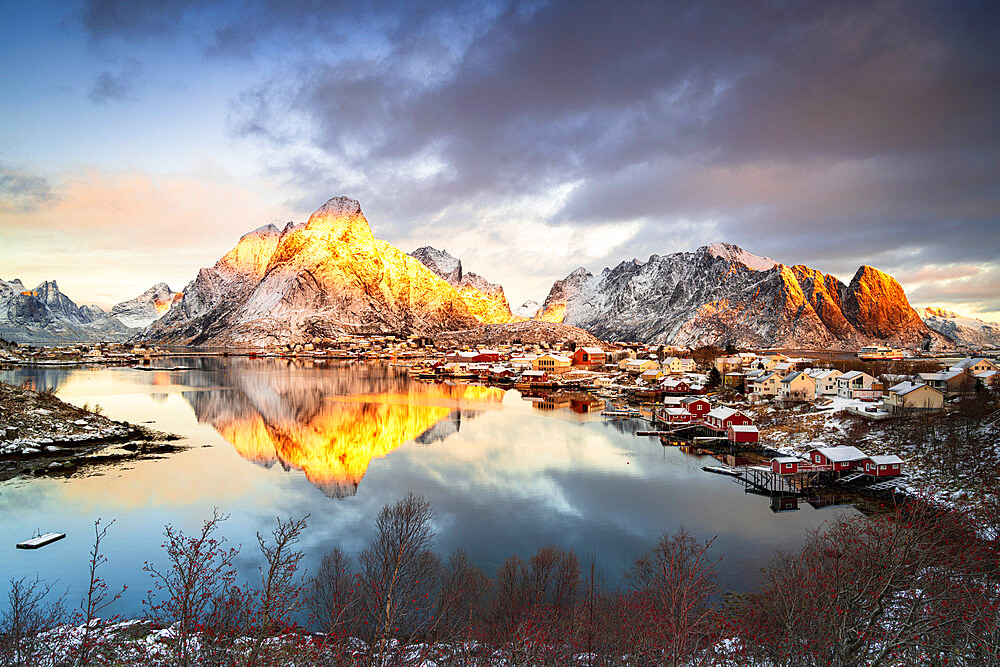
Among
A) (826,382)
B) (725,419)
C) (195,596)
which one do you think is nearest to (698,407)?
(725,419)

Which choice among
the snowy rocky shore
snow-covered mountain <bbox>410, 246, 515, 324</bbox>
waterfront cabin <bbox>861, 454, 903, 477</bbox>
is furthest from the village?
snow-covered mountain <bbox>410, 246, 515, 324</bbox>

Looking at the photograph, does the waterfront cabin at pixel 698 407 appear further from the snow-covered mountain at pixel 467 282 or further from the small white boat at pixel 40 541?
the snow-covered mountain at pixel 467 282

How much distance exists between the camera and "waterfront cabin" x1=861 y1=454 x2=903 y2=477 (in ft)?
55.6

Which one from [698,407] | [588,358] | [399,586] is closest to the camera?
[399,586]

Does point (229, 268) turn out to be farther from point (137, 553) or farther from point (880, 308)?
point (880, 308)

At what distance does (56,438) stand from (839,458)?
1155 inches

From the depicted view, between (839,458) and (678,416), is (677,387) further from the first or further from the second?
(839,458)

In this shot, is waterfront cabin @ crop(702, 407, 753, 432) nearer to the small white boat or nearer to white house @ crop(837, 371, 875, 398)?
white house @ crop(837, 371, 875, 398)

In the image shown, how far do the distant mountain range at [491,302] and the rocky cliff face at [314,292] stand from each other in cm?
26

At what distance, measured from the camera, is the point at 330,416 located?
2959 centimetres

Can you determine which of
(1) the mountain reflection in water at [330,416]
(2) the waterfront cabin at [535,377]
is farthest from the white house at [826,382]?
(2) the waterfront cabin at [535,377]

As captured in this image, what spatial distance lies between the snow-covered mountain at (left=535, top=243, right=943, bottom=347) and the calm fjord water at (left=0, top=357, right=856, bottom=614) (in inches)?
3025

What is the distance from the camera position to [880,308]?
9894cm

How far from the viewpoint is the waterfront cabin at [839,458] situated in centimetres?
1753
